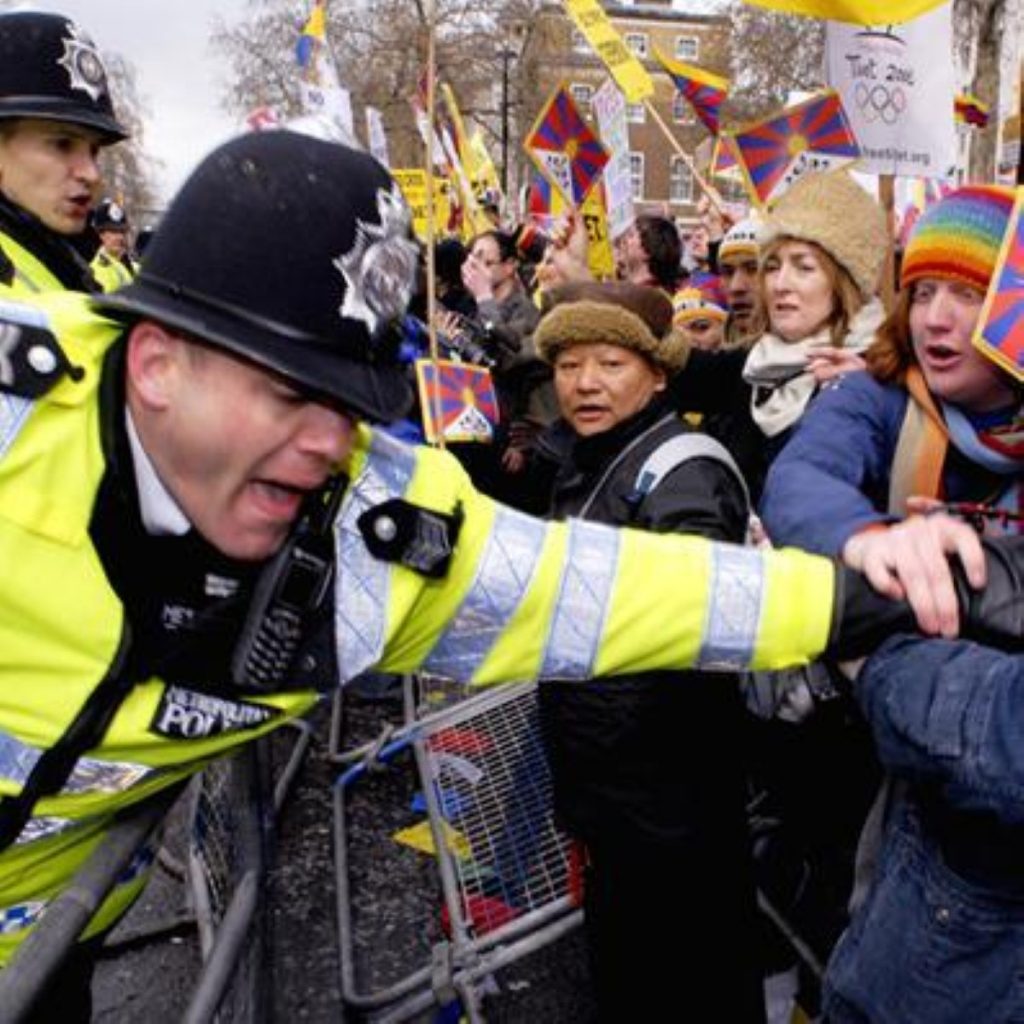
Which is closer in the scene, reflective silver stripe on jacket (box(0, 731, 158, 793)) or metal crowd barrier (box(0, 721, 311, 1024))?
metal crowd barrier (box(0, 721, 311, 1024))

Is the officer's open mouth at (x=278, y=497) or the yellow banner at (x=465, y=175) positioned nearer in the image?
the officer's open mouth at (x=278, y=497)

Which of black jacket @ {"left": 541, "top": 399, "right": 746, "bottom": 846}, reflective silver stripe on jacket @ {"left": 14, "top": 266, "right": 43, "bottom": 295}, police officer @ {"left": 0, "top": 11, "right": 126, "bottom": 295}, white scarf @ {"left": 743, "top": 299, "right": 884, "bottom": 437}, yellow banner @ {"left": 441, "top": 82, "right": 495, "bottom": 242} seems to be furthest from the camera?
yellow banner @ {"left": 441, "top": 82, "right": 495, "bottom": 242}

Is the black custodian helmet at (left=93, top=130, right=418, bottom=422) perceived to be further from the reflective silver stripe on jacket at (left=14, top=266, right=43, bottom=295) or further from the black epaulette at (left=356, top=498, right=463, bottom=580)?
the reflective silver stripe on jacket at (left=14, top=266, right=43, bottom=295)

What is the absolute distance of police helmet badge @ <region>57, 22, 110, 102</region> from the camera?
286 centimetres

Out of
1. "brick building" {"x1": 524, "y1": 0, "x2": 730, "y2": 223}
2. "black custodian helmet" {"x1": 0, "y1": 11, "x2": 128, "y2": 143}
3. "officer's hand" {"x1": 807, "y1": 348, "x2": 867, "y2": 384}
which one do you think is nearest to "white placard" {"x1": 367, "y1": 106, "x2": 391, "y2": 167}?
→ "black custodian helmet" {"x1": 0, "y1": 11, "x2": 128, "y2": 143}

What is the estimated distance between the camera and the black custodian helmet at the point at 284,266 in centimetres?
121

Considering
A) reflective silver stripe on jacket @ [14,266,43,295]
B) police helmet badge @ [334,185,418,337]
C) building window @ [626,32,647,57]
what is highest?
building window @ [626,32,647,57]

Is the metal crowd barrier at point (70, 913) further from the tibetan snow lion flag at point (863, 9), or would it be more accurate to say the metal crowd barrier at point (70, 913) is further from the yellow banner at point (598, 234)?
the yellow banner at point (598, 234)

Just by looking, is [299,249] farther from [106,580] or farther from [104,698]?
[104,698]

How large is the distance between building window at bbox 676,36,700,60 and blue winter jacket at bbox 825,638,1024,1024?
231 ft

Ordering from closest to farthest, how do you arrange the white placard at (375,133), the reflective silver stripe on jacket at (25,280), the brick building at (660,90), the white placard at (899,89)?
the reflective silver stripe on jacket at (25,280) → the white placard at (899,89) → the white placard at (375,133) → the brick building at (660,90)

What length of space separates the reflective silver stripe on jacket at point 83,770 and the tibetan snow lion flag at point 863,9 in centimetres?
274

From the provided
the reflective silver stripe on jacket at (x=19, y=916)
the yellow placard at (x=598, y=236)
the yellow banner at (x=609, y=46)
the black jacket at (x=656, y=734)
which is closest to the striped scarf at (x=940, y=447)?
the black jacket at (x=656, y=734)

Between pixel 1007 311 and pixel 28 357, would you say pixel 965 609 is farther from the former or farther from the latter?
pixel 28 357
